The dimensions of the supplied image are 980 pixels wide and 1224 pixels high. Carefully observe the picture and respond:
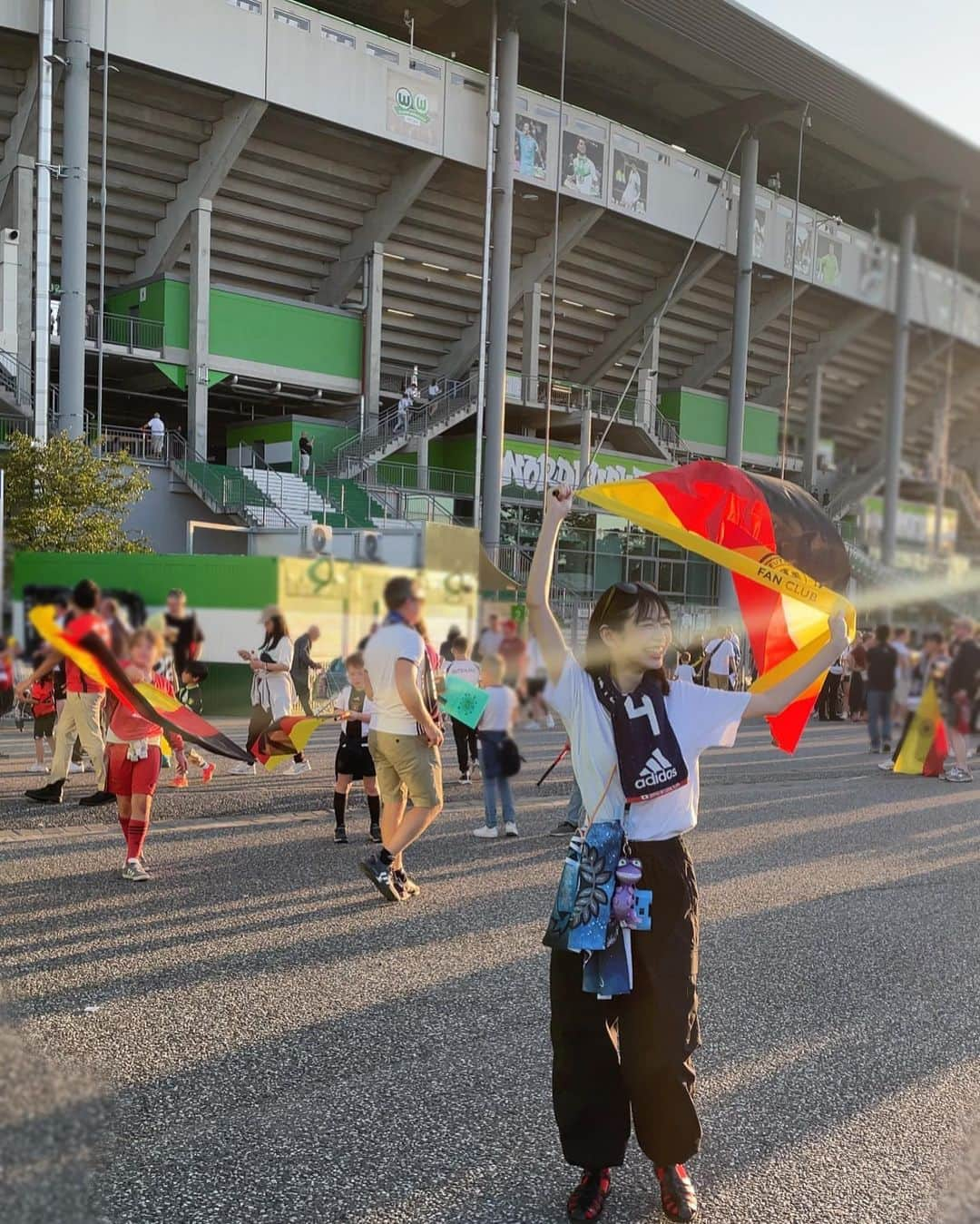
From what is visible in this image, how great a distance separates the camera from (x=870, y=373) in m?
3.94

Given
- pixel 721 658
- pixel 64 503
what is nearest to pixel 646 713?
pixel 721 658

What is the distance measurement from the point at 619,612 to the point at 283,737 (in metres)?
1.06

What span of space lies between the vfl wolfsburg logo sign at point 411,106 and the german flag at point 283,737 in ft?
86.7

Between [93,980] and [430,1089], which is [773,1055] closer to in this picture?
[430,1089]

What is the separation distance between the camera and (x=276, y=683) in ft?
7.56

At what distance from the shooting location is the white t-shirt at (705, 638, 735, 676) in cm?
363

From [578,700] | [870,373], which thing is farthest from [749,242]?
[578,700]

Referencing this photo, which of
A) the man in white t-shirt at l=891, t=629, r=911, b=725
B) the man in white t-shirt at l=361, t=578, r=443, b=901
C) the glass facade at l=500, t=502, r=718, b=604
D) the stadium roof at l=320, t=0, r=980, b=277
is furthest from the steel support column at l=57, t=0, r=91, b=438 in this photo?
the man in white t-shirt at l=891, t=629, r=911, b=725

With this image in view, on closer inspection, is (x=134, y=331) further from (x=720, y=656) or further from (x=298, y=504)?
(x=720, y=656)

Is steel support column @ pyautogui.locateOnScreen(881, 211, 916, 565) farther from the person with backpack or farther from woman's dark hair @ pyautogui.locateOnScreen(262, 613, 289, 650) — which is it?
woman's dark hair @ pyautogui.locateOnScreen(262, 613, 289, 650)

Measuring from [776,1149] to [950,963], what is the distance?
2661 millimetres

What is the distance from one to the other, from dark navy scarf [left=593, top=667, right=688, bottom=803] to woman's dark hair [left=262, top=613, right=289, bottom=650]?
1.25m

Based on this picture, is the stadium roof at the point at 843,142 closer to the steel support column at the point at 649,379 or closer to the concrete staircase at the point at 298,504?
the concrete staircase at the point at 298,504

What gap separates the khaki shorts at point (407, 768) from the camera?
17.5 feet
